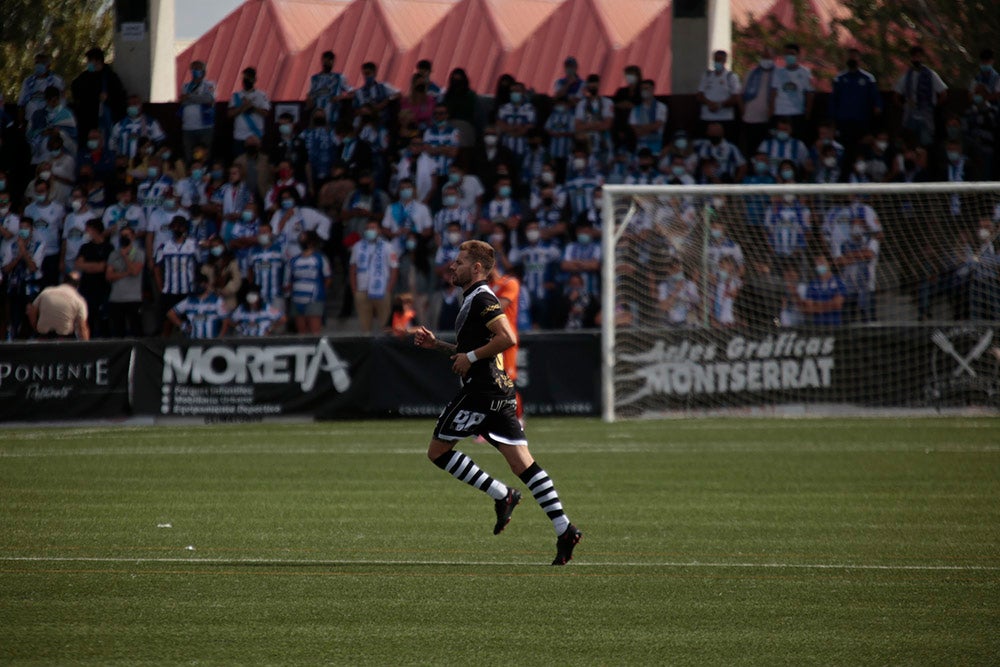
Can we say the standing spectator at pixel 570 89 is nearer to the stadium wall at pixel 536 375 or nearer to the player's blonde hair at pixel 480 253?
the stadium wall at pixel 536 375

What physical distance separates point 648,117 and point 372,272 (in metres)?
5.23

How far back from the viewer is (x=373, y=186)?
24875mm

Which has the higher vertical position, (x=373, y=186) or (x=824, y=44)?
(x=824, y=44)

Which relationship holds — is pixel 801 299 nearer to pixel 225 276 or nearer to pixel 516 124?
pixel 516 124

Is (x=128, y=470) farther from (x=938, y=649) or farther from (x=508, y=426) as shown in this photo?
(x=938, y=649)

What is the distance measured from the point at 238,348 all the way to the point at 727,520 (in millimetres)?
11461

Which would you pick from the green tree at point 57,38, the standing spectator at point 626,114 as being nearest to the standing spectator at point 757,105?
Answer: the standing spectator at point 626,114

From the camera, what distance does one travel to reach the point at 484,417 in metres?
9.87

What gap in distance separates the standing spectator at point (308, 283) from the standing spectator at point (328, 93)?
285 cm

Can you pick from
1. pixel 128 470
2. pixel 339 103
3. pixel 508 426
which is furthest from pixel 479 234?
pixel 508 426

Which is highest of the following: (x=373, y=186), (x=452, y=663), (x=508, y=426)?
(x=373, y=186)

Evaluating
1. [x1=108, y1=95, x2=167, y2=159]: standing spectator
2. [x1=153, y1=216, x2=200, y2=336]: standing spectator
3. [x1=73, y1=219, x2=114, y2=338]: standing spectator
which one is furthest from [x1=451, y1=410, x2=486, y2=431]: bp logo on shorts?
[x1=108, y1=95, x2=167, y2=159]: standing spectator

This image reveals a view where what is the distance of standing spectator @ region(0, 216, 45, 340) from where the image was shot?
1005 inches

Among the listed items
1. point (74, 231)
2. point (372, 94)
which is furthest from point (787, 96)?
point (74, 231)
